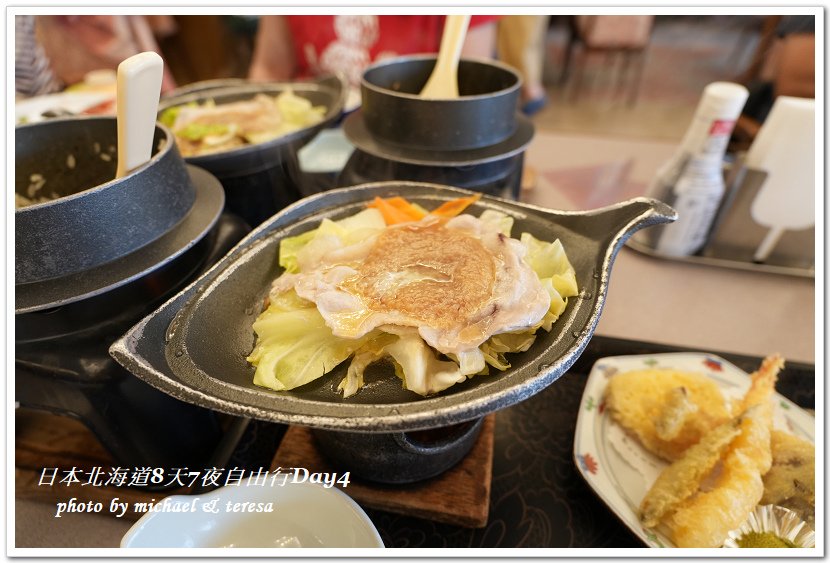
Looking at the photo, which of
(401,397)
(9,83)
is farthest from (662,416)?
(9,83)

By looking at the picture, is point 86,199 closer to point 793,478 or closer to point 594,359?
point 594,359

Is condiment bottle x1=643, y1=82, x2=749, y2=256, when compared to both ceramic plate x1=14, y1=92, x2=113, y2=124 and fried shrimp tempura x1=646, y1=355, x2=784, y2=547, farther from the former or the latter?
ceramic plate x1=14, y1=92, x2=113, y2=124

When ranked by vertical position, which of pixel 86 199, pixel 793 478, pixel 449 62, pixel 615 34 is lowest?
pixel 793 478

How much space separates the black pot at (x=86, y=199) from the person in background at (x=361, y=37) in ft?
6.38

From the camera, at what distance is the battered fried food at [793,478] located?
1.08 meters

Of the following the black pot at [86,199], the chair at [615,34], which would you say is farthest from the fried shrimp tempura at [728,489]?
the chair at [615,34]

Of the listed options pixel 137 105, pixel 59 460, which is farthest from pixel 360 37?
pixel 59 460

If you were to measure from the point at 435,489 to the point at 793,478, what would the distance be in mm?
894

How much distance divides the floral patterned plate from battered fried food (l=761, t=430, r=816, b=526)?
0.15 meters

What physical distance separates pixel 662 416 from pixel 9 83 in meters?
1.91

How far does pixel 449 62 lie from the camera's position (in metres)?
1.70

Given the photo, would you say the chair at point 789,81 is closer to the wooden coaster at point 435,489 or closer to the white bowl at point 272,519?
the wooden coaster at point 435,489

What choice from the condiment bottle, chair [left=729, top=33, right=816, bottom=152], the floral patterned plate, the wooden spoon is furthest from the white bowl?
chair [left=729, top=33, right=816, bottom=152]

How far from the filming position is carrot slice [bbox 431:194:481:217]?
1.22 meters
